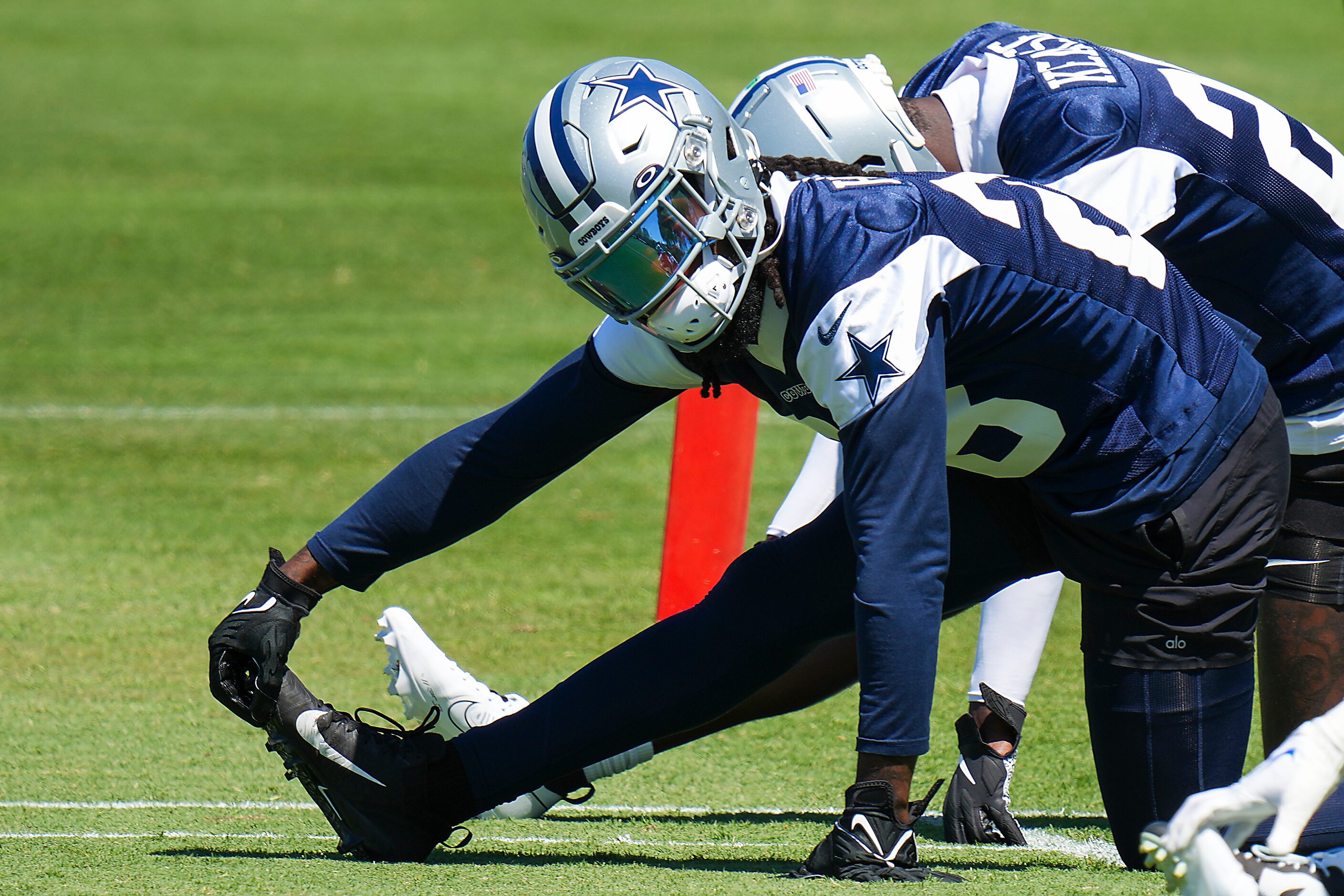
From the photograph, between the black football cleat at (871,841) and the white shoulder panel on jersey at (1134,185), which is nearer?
the black football cleat at (871,841)

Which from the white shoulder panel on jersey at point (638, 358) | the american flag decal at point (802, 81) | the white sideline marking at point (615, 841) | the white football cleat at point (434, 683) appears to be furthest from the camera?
the american flag decal at point (802, 81)

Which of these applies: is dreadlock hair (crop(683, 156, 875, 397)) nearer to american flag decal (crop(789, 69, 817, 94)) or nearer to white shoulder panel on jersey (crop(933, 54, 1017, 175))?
white shoulder panel on jersey (crop(933, 54, 1017, 175))

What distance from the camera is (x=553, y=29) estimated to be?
25.5 meters

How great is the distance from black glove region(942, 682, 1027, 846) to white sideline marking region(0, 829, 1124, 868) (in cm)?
4

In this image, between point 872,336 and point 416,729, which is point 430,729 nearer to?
point 416,729

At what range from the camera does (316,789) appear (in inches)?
155

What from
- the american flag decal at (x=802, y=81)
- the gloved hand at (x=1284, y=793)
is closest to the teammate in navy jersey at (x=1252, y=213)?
the american flag decal at (x=802, y=81)

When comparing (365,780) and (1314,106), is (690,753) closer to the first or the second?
(365,780)

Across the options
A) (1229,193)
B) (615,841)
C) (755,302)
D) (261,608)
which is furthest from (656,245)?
(615,841)

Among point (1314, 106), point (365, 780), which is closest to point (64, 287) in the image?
point (365, 780)

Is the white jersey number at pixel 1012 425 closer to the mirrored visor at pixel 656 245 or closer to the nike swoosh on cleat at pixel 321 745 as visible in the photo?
the mirrored visor at pixel 656 245

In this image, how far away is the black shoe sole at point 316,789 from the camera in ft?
12.8

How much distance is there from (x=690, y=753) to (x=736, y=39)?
20514 millimetres

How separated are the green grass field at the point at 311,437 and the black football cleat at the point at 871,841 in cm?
10
